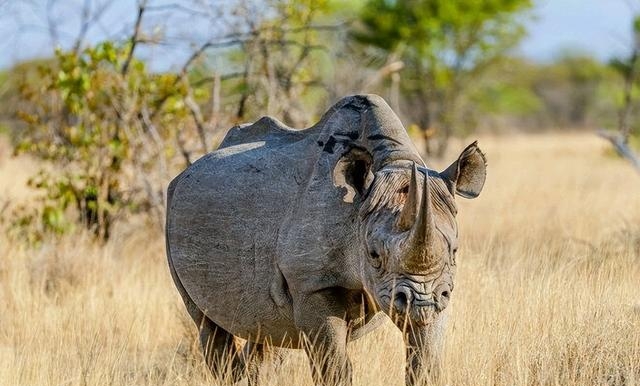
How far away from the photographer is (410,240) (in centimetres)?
423

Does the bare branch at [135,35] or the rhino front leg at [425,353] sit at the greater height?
the bare branch at [135,35]

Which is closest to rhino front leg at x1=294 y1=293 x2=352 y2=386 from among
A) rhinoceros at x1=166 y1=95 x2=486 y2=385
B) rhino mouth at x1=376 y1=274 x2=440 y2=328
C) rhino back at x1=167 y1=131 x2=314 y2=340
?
rhinoceros at x1=166 y1=95 x2=486 y2=385

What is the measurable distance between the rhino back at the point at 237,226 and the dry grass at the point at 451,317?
37 centimetres

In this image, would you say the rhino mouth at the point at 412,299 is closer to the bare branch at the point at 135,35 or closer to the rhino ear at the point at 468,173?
the rhino ear at the point at 468,173

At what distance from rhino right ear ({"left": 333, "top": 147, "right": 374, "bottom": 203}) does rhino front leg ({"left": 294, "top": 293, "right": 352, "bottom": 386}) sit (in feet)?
1.55

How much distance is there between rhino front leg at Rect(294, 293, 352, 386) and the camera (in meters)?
4.91

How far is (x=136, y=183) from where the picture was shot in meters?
10.8

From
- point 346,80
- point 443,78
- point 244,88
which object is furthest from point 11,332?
point 443,78

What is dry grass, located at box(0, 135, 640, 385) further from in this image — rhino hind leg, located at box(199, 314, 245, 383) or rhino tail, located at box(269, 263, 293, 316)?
rhino tail, located at box(269, 263, 293, 316)

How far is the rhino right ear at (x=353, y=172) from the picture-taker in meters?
4.80

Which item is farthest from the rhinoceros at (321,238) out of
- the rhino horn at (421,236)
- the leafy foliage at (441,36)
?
the leafy foliage at (441,36)

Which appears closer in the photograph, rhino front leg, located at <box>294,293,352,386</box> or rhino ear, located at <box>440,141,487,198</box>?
rhino ear, located at <box>440,141,487,198</box>

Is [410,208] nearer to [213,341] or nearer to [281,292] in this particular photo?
[281,292]

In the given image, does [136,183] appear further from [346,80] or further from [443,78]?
[443,78]
